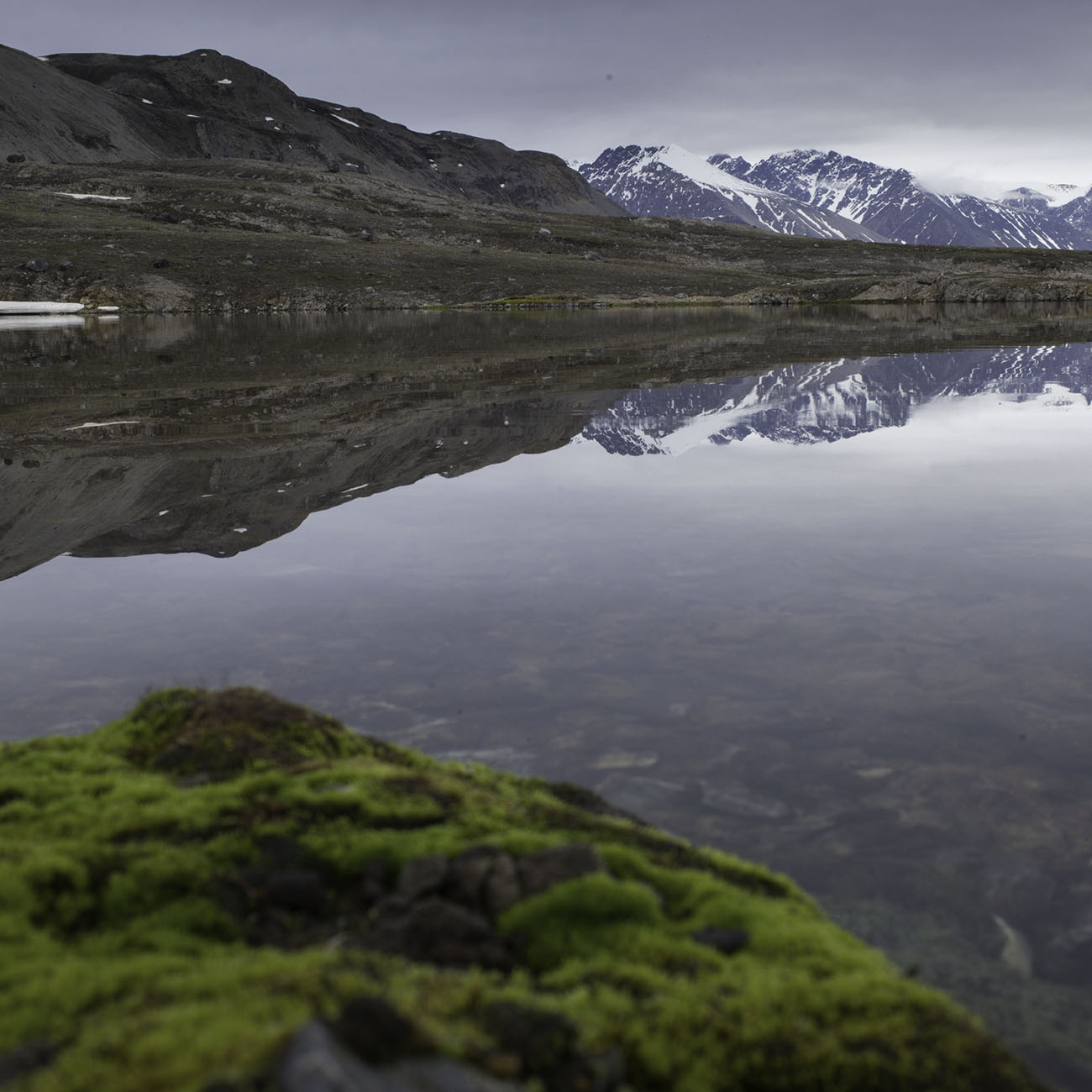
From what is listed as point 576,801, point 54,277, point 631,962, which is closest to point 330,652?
point 576,801

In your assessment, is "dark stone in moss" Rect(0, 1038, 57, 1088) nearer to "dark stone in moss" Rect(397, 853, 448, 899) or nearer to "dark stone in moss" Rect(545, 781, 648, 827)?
"dark stone in moss" Rect(397, 853, 448, 899)

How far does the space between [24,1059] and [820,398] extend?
35.3 m

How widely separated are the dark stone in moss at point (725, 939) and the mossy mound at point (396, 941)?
0.02 m

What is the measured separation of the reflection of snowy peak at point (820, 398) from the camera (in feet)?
97.9

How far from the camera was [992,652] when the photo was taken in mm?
12883

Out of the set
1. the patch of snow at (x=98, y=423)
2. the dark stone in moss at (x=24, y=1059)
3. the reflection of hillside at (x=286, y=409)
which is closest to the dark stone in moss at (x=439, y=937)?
the dark stone in moss at (x=24, y=1059)

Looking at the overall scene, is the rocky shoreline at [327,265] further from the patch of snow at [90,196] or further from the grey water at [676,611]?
the grey water at [676,611]

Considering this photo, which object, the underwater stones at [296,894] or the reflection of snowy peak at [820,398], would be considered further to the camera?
the reflection of snowy peak at [820,398]

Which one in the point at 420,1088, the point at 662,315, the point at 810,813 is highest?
the point at 662,315

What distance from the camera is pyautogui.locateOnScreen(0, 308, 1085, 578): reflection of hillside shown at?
20828 mm

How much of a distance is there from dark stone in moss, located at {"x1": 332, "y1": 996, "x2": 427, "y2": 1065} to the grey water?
3643mm

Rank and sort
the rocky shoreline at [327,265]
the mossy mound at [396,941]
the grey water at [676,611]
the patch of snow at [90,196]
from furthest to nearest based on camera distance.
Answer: the patch of snow at [90,196], the rocky shoreline at [327,265], the grey water at [676,611], the mossy mound at [396,941]

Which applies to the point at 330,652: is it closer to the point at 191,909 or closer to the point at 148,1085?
the point at 191,909

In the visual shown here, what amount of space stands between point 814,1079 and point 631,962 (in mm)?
1402
